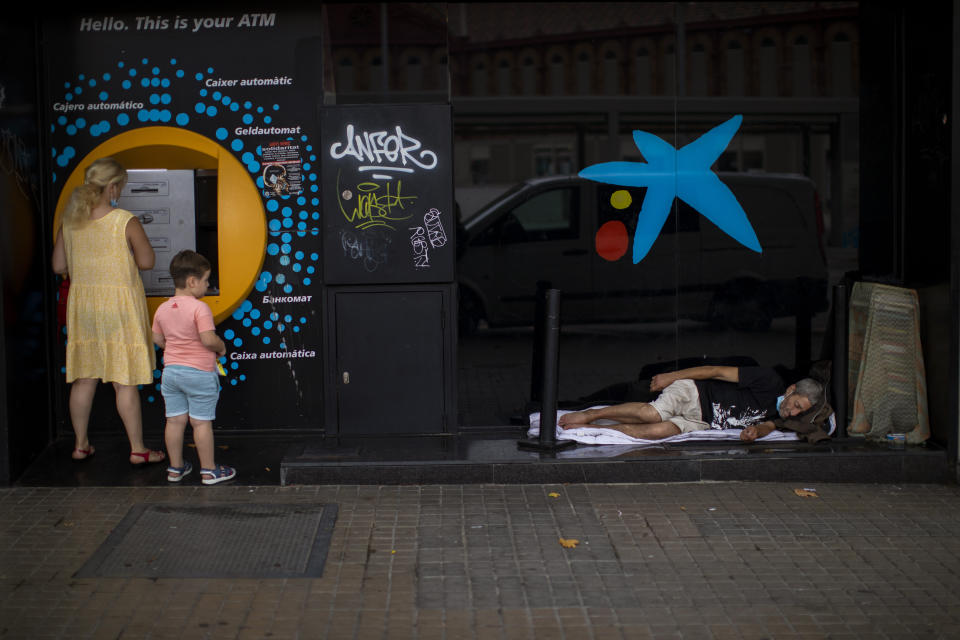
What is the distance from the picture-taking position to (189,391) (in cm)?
586

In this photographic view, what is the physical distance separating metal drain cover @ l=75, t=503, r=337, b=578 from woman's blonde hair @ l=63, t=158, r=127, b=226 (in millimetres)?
1632

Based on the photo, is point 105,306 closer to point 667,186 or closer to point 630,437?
point 630,437

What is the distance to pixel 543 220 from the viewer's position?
22.5 feet

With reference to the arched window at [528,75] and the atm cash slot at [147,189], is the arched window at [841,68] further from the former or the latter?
the atm cash slot at [147,189]

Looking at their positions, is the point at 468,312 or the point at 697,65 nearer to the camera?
the point at 697,65

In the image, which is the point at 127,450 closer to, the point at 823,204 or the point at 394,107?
the point at 394,107

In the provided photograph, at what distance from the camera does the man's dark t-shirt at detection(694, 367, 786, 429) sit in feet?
22.1

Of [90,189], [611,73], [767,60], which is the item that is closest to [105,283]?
[90,189]

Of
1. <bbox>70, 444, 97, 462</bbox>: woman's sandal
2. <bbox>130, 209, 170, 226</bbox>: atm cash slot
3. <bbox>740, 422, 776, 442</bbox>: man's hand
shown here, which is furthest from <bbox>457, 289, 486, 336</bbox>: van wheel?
<bbox>70, 444, 97, 462</bbox>: woman's sandal

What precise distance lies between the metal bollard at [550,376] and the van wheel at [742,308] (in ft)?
4.00

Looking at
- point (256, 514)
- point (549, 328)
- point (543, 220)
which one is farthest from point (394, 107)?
point (256, 514)

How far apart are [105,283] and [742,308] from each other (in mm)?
3818

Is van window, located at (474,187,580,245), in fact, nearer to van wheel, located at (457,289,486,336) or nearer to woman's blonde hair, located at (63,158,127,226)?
van wheel, located at (457,289,486,336)

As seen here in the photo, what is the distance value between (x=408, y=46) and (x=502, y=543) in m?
3.05
